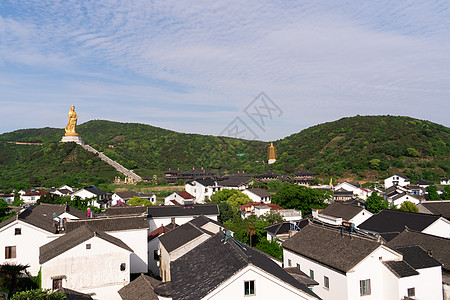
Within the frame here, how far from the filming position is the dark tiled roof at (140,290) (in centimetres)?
1580

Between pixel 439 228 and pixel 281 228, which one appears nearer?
pixel 439 228

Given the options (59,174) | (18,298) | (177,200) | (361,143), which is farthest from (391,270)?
(361,143)

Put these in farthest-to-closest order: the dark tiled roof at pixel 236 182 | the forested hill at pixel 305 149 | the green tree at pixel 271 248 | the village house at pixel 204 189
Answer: the forested hill at pixel 305 149
the dark tiled roof at pixel 236 182
the village house at pixel 204 189
the green tree at pixel 271 248

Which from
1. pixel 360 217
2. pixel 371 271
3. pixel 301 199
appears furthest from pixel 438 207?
pixel 371 271

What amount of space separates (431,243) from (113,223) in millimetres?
21611

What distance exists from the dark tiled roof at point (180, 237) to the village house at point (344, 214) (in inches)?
794

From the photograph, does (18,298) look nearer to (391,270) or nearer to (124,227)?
(124,227)

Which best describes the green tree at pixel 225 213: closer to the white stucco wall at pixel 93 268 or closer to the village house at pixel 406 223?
the village house at pixel 406 223

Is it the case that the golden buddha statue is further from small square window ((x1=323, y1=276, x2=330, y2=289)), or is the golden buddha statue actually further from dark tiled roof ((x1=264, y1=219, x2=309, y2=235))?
small square window ((x1=323, y1=276, x2=330, y2=289))

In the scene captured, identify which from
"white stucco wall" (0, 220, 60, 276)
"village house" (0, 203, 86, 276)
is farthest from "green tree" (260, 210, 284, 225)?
"white stucco wall" (0, 220, 60, 276)

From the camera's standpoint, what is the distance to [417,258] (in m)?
17.4

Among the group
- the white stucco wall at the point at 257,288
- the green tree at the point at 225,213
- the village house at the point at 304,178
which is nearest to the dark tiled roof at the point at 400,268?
the white stucco wall at the point at 257,288

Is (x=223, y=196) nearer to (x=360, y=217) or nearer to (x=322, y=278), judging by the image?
(x=360, y=217)

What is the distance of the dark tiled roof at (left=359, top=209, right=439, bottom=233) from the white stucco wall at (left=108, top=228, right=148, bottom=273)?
2059cm
